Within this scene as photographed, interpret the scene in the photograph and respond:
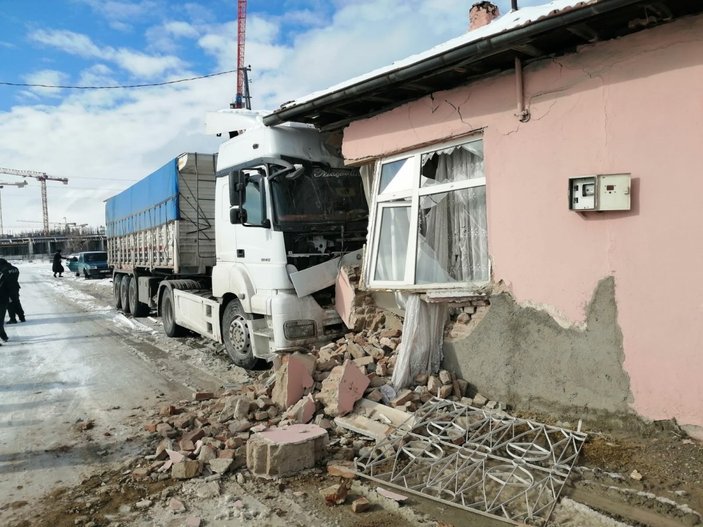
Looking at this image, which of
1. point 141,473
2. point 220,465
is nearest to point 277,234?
point 220,465

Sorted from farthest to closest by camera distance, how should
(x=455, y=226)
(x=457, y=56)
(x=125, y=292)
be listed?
(x=125, y=292) → (x=455, y=226) → (x=457, y=56)

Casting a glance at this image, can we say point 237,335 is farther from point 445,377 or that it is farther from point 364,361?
point 445,377

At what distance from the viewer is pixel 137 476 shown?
157 inches

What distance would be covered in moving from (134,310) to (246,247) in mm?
7833

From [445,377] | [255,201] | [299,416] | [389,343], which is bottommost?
[299,416]

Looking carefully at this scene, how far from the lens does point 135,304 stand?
13359 millimetres

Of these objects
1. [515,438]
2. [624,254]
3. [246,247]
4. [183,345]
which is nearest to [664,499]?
[515,438]

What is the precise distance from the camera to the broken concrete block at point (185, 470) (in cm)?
390

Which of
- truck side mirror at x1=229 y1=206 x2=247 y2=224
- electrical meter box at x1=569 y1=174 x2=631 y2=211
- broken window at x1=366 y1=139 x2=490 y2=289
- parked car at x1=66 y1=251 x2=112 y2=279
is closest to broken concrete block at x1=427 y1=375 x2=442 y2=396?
broken window at x1=366 y1=139 x2=490 y2=289

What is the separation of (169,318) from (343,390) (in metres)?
6.69

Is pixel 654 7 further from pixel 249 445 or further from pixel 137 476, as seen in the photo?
pixel 137 476

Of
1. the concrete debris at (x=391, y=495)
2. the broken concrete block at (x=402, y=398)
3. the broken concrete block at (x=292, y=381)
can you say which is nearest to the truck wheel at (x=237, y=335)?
the broken concrete block at (x=292, y=381)

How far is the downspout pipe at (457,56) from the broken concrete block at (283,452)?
10.8 ft

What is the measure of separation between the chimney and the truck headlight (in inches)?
192
